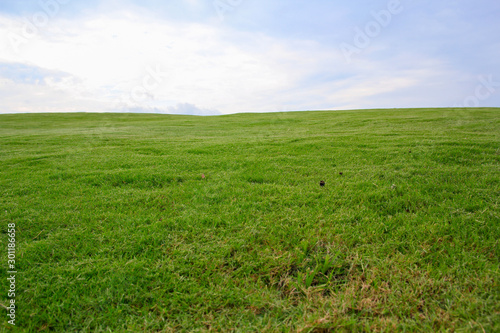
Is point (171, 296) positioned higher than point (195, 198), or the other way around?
point (195, 198)

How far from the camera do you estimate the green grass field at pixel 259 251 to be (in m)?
1.84

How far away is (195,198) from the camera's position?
3.73 m

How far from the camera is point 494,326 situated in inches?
64.6

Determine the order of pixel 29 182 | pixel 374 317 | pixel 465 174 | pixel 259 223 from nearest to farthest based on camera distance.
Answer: pixel 374 317 < pixel 259 223 < pixel 465 174 < pixel 29 182

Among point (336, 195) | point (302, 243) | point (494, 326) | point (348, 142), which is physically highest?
point (348, 142)

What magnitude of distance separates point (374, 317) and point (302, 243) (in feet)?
2.96

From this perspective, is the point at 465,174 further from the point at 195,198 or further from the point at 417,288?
the point at 195,198

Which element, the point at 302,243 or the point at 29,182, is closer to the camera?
the point at 302,243

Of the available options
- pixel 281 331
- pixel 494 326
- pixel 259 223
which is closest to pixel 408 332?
pixel 494 326

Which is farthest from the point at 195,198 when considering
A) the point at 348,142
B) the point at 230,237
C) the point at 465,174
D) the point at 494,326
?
the point at 348,142

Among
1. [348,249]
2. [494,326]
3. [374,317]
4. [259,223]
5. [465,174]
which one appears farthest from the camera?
[465,174]

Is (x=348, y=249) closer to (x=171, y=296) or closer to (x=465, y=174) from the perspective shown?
(x=171, y=296)

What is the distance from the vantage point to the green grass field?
184 cm

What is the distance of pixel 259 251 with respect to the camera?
99.0 inches
